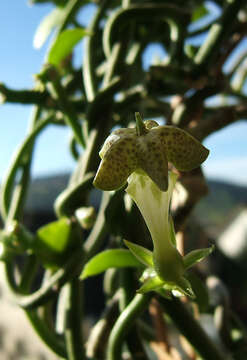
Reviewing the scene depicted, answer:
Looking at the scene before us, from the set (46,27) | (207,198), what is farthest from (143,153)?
(207,198)

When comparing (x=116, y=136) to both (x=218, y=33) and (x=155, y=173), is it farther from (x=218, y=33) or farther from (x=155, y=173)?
(x=218, y=33)

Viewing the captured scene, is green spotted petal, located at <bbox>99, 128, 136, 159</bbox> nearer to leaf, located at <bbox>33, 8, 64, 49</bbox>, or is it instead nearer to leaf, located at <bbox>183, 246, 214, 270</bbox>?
leaf, located at <bbox>183, 246, 214, 270</bbox>

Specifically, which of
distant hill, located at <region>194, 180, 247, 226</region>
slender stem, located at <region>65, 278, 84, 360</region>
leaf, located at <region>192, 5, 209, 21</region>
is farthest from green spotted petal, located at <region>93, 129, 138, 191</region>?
distant hill, located at <region>194, 180, 247, 226</region>

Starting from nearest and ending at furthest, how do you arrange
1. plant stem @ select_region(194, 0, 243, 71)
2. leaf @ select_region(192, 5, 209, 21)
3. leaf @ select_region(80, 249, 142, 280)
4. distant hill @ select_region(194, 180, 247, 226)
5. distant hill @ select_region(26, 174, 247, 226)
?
leaf @ select_region(80, 249, 142, 280), plant stem @ select_region(194, 0, 243, 71), leaf @ select_region(192, 5, 209, 21), distant hill @ select_region(26, 174, 247, 226), distant hill @ select_region(194, 180, 247, 226)

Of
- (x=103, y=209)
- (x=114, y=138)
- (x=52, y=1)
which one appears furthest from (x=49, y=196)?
(x=114, y=138)

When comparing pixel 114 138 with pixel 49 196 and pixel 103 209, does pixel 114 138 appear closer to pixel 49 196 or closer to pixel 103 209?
pixel 103 209

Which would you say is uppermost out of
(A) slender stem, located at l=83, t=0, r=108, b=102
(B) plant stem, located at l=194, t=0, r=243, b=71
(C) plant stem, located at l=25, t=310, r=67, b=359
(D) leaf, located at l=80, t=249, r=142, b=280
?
(A) slender stem, located at l=83, t=0, r=108, b=102

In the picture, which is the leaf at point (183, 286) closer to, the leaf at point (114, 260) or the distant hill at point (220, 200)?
the leaf at point (114, 260)
